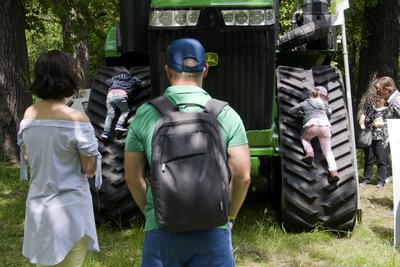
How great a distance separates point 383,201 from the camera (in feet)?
23.8

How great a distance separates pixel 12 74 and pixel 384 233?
710 centimetres

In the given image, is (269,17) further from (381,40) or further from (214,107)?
(381,40)

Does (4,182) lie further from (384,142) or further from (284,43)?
(384,142)

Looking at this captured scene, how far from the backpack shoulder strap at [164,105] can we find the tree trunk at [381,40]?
34.6 feet

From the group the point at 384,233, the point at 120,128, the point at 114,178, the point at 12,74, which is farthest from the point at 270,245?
the point at 12,74

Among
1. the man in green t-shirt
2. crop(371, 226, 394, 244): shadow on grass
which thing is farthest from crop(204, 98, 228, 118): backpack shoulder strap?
crop(371, 226, 394, 244): shadow on grass

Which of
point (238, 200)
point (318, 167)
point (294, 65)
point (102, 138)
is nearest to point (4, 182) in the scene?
point (102, 138)

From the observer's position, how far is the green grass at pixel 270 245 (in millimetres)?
4922

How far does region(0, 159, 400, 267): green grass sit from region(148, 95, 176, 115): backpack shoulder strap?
2235 millimetres

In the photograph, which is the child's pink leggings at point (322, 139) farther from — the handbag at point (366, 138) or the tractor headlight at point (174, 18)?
the handbag at point (366, 138)

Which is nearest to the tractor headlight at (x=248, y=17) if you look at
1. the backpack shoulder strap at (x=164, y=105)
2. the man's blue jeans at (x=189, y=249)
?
the backpack shoulder strap at (x=164, y=105)

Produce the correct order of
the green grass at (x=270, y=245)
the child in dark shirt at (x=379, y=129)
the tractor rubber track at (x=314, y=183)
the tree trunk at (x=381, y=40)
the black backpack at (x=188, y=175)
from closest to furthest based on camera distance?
the black backpack at (x=188, y=175)
the green grass at (x=270, y=245)
the tractor rubber track at (x=314, y=183)
the child in dark shirt at (x=379, y=129)
the tree trunk at (x=381, y=40)

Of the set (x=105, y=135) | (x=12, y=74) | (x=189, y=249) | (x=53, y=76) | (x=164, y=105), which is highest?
(x=53, y=76)

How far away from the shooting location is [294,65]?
278 inches
